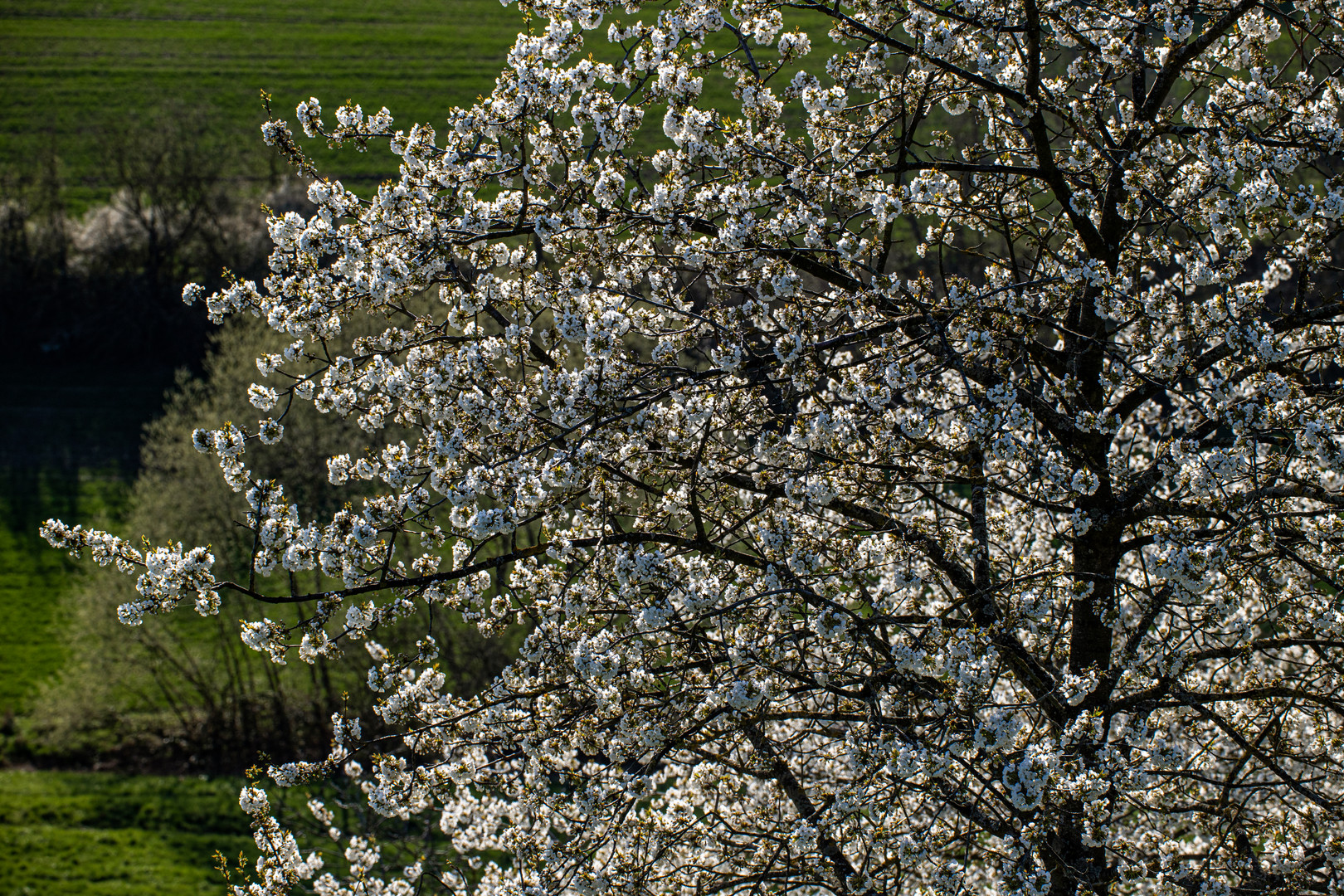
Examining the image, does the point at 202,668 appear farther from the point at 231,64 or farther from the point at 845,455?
the point at 231,64

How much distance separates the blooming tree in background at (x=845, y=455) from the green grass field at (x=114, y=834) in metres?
16.1

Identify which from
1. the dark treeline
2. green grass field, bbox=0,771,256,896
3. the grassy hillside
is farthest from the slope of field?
green grass field, bbox=0,771,256,896

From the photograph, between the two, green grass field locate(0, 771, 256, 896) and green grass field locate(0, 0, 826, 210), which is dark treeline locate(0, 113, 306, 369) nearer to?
green grass field locate(0, 0, 826, 210)

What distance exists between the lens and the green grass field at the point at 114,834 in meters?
19.5

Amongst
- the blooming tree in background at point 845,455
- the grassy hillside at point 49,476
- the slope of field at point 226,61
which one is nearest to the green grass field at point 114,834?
the grassy hillside at point 49,476

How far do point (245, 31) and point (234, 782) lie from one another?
158 ft

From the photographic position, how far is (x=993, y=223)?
649cm

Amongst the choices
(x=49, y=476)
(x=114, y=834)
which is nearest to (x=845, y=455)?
(x=114, y=834)

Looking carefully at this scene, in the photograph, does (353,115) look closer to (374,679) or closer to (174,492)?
(374,679)

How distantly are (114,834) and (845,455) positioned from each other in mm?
22075

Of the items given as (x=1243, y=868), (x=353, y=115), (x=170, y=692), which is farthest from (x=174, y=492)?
(x=1243, y=868)

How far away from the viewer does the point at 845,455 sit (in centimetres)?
496

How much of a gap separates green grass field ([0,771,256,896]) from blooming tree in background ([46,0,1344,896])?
52.8 ft

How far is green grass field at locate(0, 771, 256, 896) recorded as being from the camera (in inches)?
766
